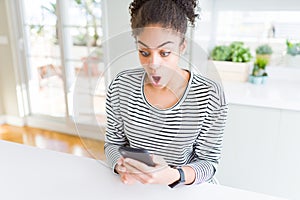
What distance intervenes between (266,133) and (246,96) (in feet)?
0.72

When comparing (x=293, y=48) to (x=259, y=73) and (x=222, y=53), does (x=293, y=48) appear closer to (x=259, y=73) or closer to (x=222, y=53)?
(x=259, y=73)

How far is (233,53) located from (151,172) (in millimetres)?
1509

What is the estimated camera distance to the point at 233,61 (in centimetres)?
196

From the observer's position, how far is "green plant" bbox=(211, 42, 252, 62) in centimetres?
195

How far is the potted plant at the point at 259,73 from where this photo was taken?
1849 millimetres

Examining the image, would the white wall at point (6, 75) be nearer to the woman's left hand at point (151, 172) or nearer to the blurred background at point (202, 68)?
the blurred background at point (202, 68)

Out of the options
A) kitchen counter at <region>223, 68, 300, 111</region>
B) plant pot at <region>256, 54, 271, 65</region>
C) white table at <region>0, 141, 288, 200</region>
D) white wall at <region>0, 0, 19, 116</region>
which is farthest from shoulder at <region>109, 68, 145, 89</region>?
white wall at <region>0, 0, 19, 116</region>

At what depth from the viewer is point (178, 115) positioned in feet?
2.38

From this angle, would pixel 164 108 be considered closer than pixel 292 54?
Yes

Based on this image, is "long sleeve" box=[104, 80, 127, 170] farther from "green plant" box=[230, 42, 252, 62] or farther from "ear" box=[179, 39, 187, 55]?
"green plant" box=[230, 42, 252, 62]

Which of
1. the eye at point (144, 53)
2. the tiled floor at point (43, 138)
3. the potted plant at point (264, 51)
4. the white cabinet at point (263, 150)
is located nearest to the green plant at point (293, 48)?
the potted plant at point (264, 51)

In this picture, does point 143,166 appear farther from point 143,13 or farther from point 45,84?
point 45,84

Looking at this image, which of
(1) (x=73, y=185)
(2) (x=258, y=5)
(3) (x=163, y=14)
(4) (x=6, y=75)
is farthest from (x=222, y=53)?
(4) (x=6, y=75)

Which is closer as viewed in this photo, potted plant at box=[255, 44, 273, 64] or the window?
potted plant at box=[255, 44, 273, 64]
